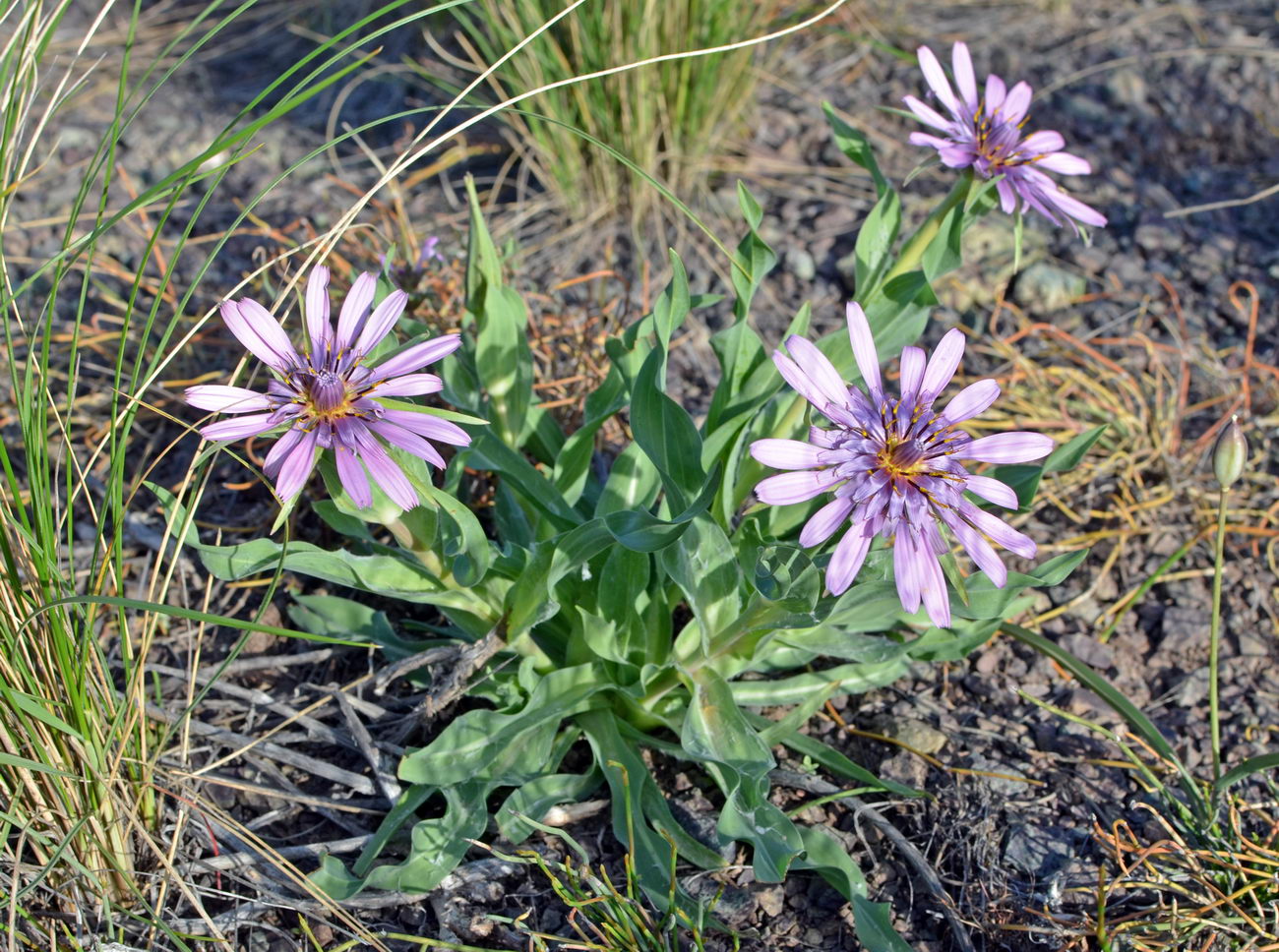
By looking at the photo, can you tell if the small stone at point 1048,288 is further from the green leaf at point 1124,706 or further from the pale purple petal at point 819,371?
the pale purple petal at point 819,371

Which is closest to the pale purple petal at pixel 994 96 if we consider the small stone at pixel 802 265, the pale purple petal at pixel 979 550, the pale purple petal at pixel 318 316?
the pale purple petal at pixel 979 550

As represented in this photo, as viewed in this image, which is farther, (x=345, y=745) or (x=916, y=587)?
(x=345, y=745)

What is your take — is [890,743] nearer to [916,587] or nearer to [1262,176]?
[916,587]

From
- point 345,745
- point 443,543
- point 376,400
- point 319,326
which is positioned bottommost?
point 345,745

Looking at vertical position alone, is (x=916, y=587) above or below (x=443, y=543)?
below

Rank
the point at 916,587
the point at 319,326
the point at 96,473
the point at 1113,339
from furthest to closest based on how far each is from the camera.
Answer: the point at 1113,339, the point at 96,473, the point at 319,326, the point at 916,587

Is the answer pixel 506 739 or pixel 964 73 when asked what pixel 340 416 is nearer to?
pixel 506 739

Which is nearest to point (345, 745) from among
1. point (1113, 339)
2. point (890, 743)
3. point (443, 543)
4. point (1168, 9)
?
point (443, 543)
